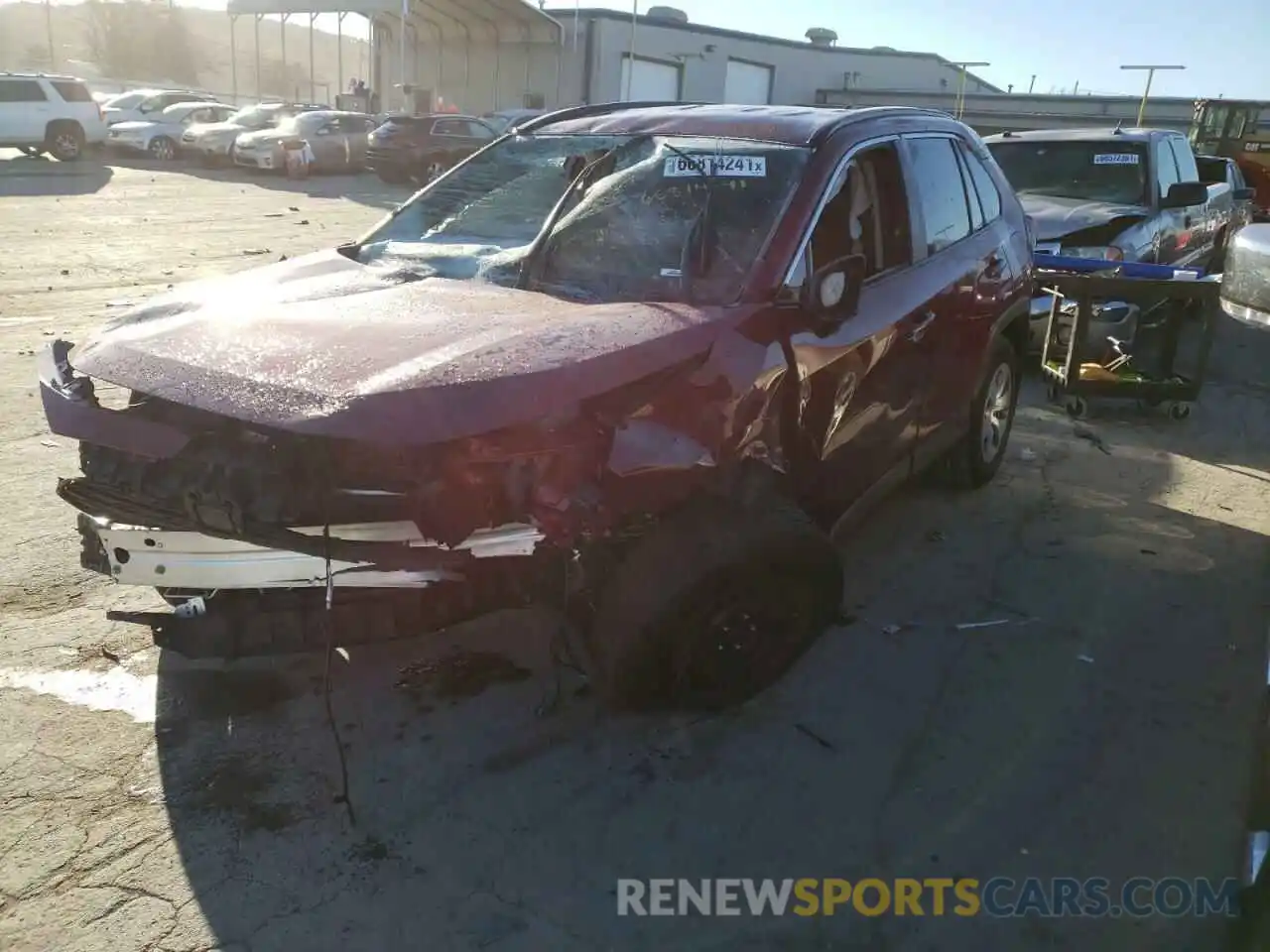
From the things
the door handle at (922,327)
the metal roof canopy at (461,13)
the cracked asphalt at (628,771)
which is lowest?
the cracked asphalt at (628,771)

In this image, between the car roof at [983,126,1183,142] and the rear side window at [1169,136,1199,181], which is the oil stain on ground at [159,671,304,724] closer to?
the car roof at [983,126,1183,142]

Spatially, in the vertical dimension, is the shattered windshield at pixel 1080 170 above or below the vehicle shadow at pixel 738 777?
above

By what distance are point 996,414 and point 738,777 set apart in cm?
329

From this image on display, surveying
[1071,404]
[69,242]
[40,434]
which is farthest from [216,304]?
[69,242]

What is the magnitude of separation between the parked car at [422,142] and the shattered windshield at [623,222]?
721 inches

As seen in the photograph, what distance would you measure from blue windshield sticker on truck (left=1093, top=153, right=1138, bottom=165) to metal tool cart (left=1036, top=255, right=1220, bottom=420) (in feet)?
6.83

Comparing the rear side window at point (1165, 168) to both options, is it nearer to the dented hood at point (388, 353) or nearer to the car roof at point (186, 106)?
the dented hood at point (388, 353)

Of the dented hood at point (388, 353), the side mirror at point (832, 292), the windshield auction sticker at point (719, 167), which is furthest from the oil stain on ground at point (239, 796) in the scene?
the windshield auction sticker at point (719, 167)

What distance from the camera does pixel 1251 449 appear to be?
21.4 feet

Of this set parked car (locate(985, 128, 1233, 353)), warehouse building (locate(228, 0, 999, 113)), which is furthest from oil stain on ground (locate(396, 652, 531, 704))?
warehouse building (locate(228, 0, 999, 113))

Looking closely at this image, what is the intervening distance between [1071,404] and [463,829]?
5999mm

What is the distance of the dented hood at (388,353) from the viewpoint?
2523 mm

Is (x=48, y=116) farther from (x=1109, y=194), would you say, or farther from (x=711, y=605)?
(x=711, y=605)

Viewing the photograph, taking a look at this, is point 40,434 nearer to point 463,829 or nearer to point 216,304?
point 216,304
